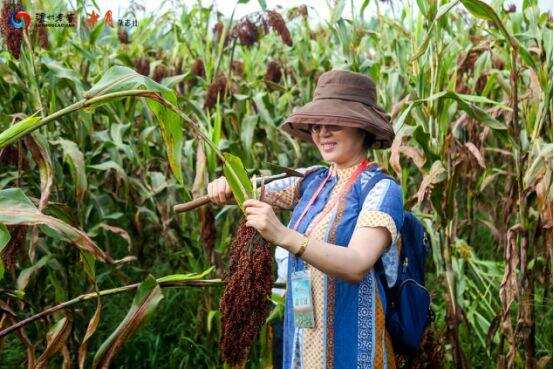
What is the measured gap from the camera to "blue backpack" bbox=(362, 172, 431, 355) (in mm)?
2014

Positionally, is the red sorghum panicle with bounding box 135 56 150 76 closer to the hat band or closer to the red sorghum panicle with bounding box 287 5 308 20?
the red sorghum panicle with bounding box 287 5 308 20

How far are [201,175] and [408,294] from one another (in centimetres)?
70

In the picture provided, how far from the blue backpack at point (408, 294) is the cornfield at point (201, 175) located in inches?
11.9

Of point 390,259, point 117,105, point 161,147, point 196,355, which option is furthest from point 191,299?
point 390,259

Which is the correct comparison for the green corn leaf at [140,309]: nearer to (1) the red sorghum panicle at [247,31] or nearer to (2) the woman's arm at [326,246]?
(2) the woman's arm at [326,246]

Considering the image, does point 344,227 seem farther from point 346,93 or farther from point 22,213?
point 22,213

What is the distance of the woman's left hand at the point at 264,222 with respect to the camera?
65.5 inches

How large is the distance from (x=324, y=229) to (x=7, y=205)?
729 mm

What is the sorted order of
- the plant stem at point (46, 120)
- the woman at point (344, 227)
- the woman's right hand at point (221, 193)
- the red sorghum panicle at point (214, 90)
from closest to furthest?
the plant stem at point (46, 120) < the woman at point (344, 227) < the woman's right hand at point (221, 193) < the red sorghum panicle at point (214, 90)

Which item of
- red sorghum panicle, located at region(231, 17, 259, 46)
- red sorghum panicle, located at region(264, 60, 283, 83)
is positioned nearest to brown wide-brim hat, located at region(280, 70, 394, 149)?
red sorghum panicle, located at region(231, 17, 259, 46)

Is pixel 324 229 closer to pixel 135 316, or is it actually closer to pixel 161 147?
pixel 135 316

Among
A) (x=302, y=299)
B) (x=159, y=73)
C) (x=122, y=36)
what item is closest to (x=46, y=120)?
(x=302, y=299)

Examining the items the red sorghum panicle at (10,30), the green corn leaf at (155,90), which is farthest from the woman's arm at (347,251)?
the red sorghum panicle at (10,30)

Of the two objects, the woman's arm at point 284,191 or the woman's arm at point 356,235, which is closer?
the woman's arm at point 356,235
